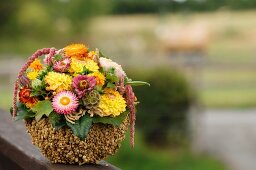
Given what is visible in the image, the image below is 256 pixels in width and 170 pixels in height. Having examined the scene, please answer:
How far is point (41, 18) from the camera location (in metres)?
25.8

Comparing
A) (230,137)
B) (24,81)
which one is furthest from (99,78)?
(230,137)

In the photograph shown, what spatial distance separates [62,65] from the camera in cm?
281

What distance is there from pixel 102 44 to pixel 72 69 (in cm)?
2404

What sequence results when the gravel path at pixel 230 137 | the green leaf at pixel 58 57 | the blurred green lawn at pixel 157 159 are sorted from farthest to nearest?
the gravel path at pixel 230 137 < the blurred green lawn at pixel 157 159 < the green leaf at pixel 58 57

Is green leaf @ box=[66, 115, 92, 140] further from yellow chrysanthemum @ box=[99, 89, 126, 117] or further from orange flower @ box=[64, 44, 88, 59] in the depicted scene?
orange flower @ box=[64, 44, 88, 59]

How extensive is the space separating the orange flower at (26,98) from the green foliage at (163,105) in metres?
9.14

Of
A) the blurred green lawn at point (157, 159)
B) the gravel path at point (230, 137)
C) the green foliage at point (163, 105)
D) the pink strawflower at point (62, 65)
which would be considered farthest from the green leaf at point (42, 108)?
the green foliage at point (163, 105)

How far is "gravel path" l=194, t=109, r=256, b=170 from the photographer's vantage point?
12055mm

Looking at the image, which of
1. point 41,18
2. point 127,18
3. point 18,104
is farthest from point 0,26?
point 18,104

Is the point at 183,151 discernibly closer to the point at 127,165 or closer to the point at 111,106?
the point at 127,165

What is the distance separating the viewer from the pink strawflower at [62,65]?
280cm

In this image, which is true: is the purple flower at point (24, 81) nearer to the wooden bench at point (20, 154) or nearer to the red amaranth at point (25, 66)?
the red amaranth at point (25, 66)

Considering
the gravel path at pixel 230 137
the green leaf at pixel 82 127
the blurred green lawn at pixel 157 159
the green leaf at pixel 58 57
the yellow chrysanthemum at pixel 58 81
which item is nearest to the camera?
the green leaf at pixel 82 127

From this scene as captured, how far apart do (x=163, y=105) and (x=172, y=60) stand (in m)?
3.34
